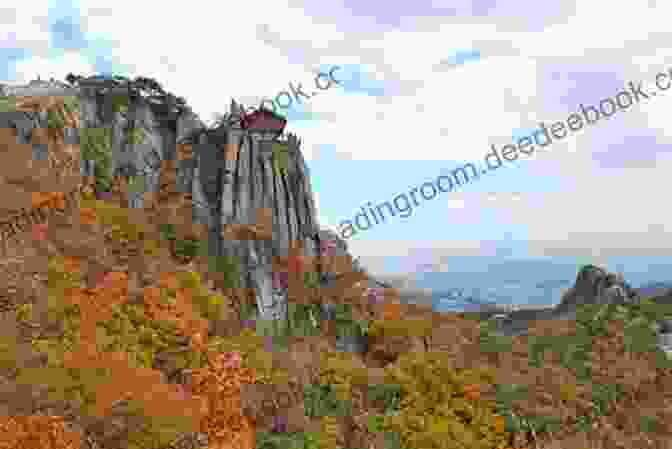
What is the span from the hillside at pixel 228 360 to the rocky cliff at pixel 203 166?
34.5 inches

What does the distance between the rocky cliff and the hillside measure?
0.88m

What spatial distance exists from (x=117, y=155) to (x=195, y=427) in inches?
656

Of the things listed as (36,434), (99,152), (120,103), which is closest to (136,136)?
(120,103)

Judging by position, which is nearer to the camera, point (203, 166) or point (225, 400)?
point (225, 400)

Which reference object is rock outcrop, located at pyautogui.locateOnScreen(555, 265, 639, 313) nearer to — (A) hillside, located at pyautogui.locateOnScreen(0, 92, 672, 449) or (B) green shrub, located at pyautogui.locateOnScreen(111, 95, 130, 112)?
(A) hillside, located at pyautogui.locateOnScreen(0, 92, 672, 449)

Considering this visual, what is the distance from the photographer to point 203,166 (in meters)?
27.0

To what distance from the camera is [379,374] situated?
66.9 feet

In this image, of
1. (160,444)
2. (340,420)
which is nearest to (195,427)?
(160,444)

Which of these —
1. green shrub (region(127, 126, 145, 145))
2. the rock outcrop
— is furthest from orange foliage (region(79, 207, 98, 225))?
the rock outcrop

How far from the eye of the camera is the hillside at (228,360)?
1205 cm

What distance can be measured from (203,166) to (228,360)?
12.9m

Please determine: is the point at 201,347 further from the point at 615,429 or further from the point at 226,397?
the point at 615,429

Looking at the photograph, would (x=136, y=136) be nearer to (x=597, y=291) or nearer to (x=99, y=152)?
(x=99, y=152)

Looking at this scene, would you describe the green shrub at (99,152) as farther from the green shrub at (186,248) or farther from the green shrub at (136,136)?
the green shrub at (186,248)
